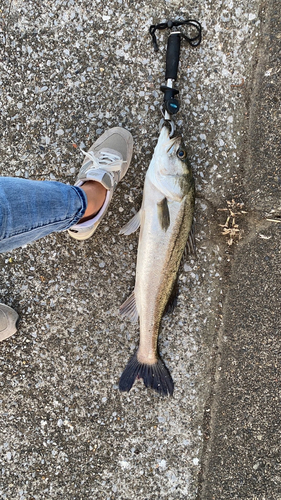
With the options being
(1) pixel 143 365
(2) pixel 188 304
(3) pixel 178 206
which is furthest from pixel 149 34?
(1) pixel 143 365

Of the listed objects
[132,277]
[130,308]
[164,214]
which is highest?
[164,214]

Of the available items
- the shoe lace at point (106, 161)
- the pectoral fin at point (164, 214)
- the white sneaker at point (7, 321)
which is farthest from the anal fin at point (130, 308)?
the shoe lace at point (106, 161)

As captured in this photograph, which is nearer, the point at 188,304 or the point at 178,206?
the point at 178,206

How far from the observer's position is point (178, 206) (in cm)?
254

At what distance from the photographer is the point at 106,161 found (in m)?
2.75

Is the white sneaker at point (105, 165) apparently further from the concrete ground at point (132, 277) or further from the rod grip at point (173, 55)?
the rod grip at point (173, 55)

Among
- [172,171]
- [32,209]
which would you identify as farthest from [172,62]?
[32,209]

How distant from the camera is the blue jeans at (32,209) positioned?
2.03 metres

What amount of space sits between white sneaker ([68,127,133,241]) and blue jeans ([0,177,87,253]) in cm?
28

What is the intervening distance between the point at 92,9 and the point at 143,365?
3156 mm

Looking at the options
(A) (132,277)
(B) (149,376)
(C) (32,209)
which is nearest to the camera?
(C) (32,209)

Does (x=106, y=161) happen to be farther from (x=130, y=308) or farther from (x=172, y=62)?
(x=130, y=308)

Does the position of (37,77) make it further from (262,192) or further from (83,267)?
(262,192)

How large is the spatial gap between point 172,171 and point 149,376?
1740 mm
